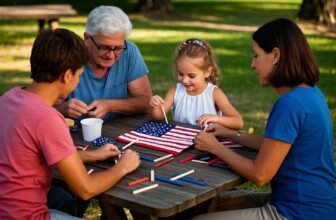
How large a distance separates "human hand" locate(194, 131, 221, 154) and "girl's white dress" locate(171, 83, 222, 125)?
0.67m

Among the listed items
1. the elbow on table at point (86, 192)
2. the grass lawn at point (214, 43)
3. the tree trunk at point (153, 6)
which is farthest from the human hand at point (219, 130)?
the tree trunk at point (153, 6)

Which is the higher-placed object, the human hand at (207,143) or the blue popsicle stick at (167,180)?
the human hand at (207,143)

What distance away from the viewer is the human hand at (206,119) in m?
3.45

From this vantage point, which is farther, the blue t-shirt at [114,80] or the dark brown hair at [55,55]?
the blue t-shirt at [114,80]

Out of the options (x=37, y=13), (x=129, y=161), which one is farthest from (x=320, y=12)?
(x=129, y=161)

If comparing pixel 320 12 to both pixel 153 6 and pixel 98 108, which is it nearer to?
pixel 153 6

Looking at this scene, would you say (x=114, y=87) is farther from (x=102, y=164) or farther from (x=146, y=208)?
(x=146, y=208)

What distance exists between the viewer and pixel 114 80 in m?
3.90

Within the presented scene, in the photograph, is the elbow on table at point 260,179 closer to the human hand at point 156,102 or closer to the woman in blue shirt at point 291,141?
the woman in blue shirt at point 291,141

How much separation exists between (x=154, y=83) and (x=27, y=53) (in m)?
3.37

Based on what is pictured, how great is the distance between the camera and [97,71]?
3.87 meters

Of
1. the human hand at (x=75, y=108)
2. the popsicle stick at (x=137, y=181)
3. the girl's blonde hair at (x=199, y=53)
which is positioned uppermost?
the girl's blonde hair at (x=199, y=53)

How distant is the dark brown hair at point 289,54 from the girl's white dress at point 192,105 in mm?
926

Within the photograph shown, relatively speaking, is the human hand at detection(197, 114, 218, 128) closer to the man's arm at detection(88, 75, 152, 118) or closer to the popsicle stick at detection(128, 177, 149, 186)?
the man's arm at detection(88, 75, 152, 118)
